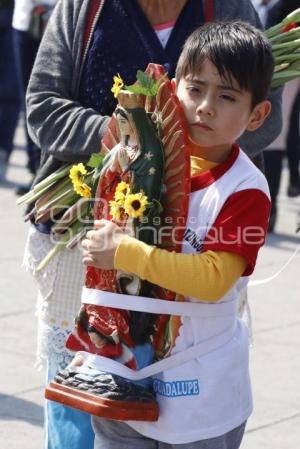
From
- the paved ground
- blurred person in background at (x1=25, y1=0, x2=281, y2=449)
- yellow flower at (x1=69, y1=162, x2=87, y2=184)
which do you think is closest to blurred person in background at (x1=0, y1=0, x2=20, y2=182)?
the paved ground

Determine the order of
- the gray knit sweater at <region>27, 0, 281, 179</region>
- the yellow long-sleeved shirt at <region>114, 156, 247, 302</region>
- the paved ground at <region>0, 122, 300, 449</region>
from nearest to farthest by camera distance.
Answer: the yellow long-sleeved shirt at <region>114, 156, 247, 302</region> → the gray knit sweater at <region>27, 0, 281, 179</region> → the paved ground at <region>0, 122, 300, 449</region>

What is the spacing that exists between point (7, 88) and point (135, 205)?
27.8 ft

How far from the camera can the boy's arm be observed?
9.81ft

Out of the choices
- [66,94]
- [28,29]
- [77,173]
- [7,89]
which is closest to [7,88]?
[7,89]

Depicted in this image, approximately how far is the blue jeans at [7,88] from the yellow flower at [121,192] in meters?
8.04

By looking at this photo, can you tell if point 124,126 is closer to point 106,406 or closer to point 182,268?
point 182,268

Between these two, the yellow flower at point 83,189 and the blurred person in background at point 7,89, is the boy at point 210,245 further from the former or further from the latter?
the blurred person in background at point 7,89

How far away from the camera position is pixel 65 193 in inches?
151

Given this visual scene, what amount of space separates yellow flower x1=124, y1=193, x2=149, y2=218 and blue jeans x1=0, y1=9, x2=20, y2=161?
808cm

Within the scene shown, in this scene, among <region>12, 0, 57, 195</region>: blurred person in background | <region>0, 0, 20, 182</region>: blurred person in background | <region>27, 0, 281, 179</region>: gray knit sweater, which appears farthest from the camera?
<region>0, 0, 20, 182</region>: blurred person in background

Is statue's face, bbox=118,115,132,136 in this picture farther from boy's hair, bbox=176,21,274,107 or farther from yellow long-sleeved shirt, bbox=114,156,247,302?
yellow long-sleeved shirt, bbox=114,156,247,302

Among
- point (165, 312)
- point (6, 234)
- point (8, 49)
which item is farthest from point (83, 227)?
point (8, 49)

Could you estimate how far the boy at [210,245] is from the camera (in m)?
3.02

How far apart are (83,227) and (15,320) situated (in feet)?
8.92
